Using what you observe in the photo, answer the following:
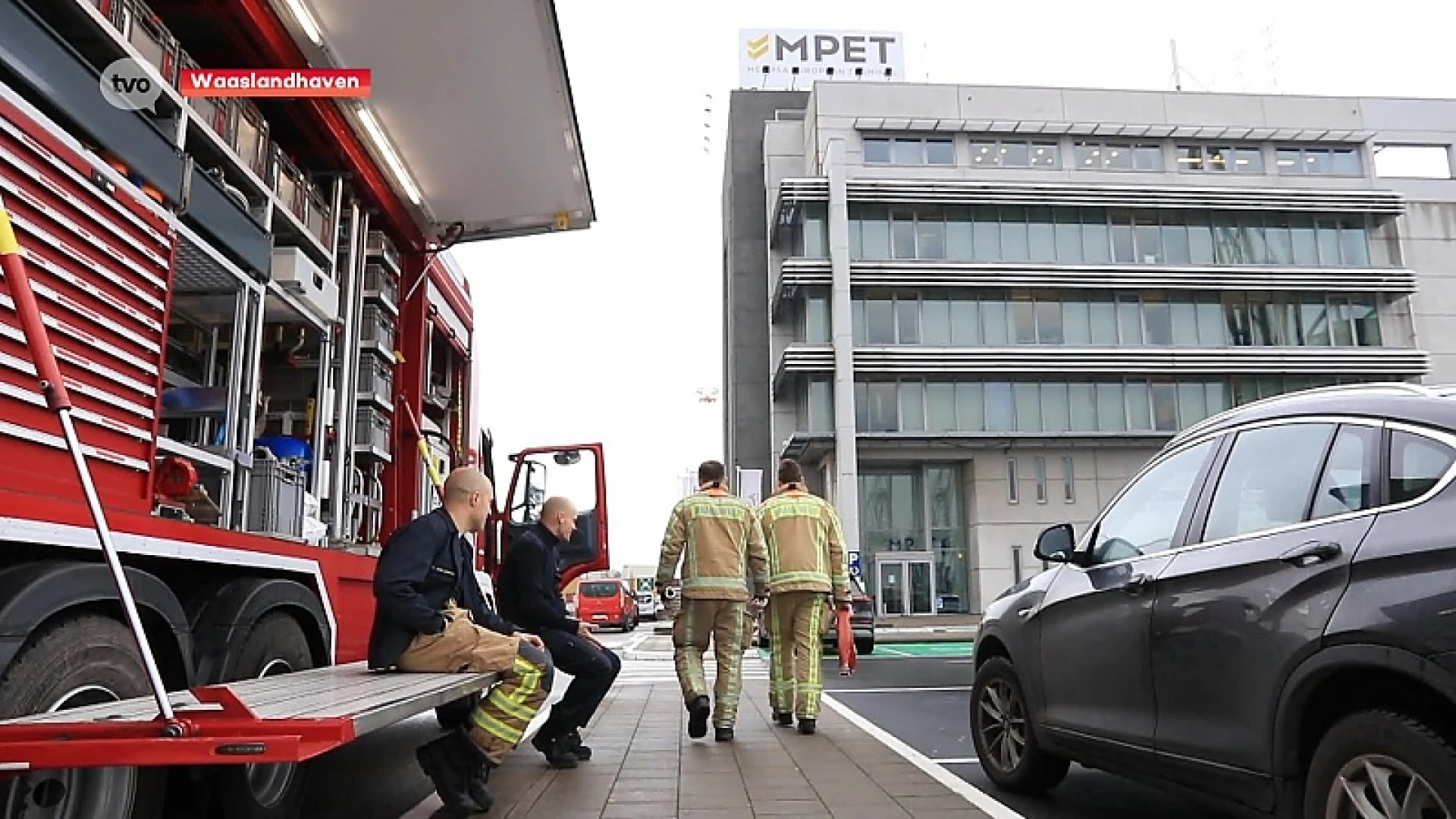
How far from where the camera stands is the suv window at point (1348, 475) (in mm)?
3311

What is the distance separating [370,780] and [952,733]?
3978 millimetres

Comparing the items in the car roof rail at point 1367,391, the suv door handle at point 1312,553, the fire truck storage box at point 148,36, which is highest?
the fire truck storage box at point 148,36

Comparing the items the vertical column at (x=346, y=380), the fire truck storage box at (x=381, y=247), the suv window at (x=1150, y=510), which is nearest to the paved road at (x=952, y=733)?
the suv window at (x=1150, y=510)

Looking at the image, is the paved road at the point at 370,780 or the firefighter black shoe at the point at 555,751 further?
the firefighter black shoe at the point at 555,751

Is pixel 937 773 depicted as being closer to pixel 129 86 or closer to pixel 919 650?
pixel 129 86

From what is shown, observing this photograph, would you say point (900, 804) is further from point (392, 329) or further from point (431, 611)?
point (392, 329)

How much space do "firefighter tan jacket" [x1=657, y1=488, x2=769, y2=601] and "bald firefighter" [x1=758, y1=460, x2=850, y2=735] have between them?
20cm

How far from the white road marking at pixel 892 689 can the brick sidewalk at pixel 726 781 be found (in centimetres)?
313

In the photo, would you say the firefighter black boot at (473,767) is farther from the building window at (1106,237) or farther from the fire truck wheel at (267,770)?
the building window at (1106,237)

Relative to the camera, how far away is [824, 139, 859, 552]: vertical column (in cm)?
3381

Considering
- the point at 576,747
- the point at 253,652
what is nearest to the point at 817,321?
the point at 576,747

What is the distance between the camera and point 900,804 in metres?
5.06

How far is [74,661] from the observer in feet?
11.0

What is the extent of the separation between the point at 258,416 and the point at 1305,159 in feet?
135
